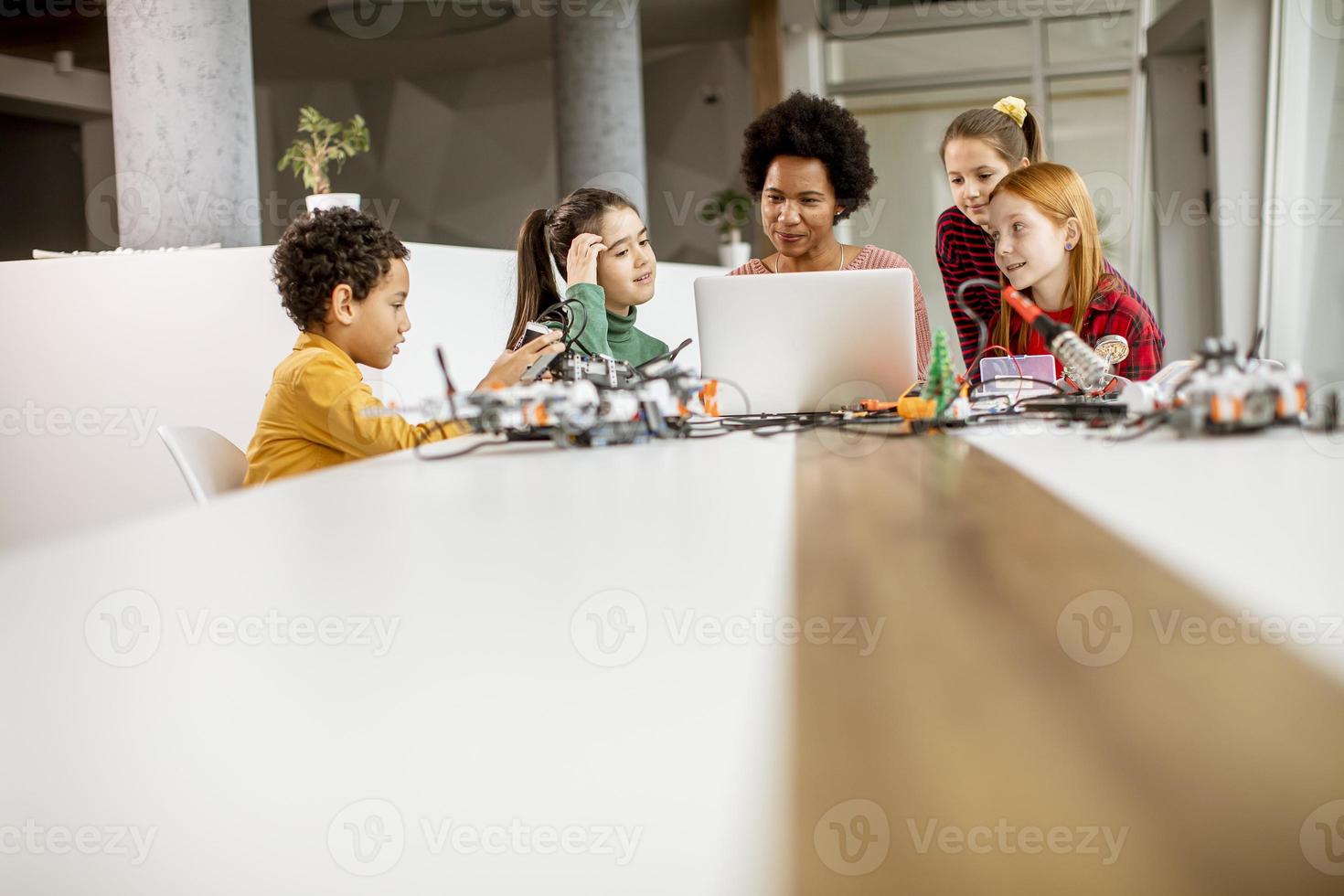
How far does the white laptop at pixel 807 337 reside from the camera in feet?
5.82

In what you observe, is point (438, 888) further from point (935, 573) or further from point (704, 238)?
point (704, 238)

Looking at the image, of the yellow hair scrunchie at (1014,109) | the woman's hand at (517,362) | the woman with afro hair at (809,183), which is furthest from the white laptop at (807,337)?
the yellow hair scrunchie at (1014,109)

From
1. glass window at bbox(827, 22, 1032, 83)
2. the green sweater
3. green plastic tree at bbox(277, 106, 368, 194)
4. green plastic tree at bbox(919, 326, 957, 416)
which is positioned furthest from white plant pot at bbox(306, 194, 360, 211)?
glass window at bbox(827, 22, 1032, 83)

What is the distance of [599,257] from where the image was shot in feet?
8.21

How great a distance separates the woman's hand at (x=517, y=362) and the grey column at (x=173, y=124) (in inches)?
89.2

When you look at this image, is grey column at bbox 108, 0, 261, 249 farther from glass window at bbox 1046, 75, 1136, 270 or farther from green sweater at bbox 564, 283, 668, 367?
glass window at bbox 1046, 75, 1136, 270

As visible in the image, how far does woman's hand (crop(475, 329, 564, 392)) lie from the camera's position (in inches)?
69.6

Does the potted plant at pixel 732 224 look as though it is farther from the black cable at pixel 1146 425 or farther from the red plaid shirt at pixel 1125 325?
the black cable at pixel 1146 425

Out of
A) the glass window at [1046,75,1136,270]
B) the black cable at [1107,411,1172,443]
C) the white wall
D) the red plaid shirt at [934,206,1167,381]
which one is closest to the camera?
the black cable at [1107,411,1172,443]

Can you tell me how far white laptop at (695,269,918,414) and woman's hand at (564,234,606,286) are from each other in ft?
1.71

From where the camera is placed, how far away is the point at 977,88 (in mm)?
8242

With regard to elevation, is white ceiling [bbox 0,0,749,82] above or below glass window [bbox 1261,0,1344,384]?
above

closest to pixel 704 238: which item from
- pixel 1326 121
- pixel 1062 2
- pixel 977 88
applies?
pixel 977 88

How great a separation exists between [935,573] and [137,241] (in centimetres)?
371
